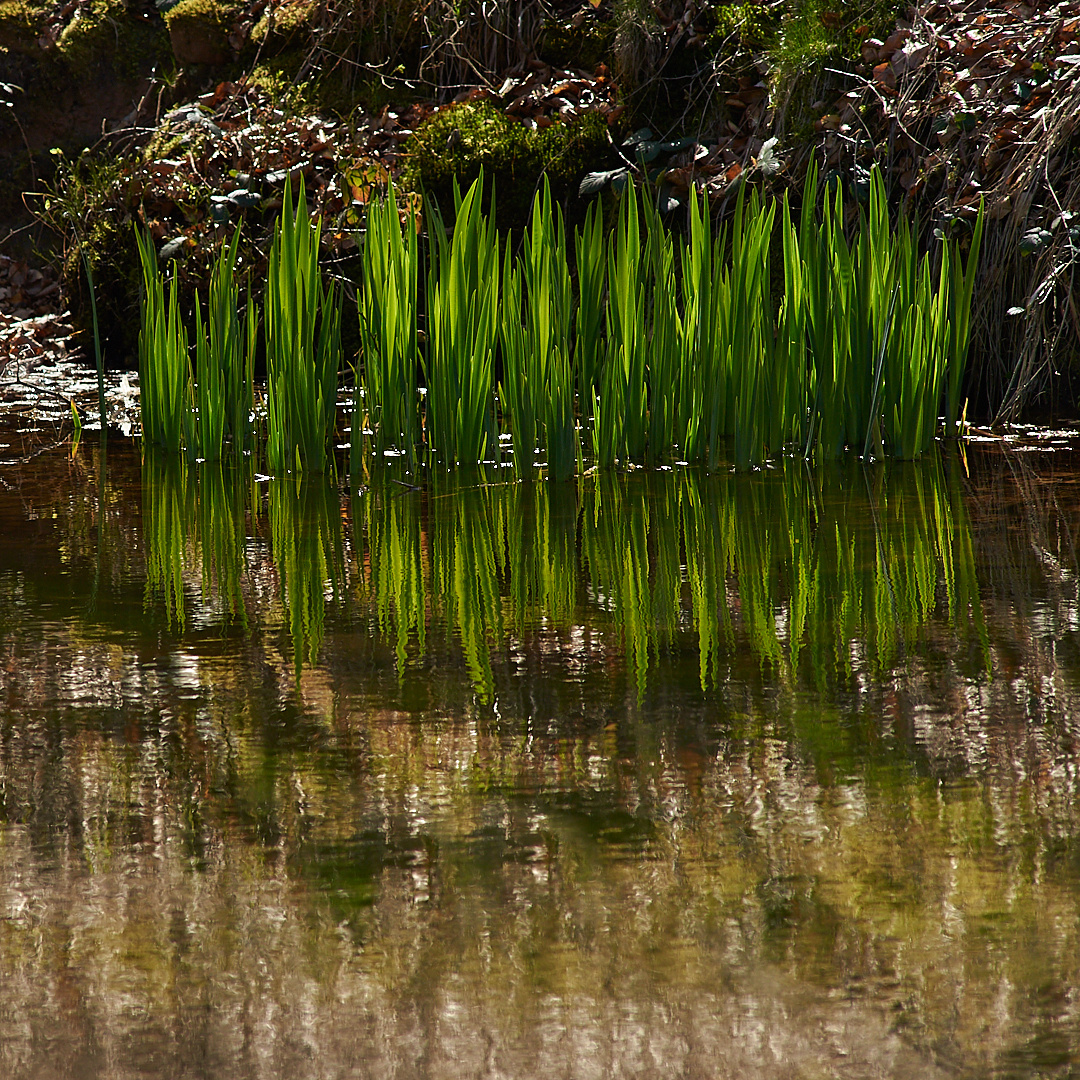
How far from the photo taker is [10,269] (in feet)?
19.7

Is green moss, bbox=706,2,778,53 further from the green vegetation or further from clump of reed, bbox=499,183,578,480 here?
the green vegetation

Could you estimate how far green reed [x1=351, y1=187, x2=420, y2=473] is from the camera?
2646mm

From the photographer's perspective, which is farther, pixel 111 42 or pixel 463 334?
pixel 111 42

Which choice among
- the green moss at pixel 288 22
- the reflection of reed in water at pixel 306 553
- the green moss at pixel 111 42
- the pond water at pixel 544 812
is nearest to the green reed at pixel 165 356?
the reflection of reed in water at pixel 306 553

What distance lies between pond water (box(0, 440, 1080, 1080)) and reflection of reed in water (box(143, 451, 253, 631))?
0.6 inches

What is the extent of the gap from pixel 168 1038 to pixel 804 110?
13.1 feet

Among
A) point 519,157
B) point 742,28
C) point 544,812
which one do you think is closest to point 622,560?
point 544,812

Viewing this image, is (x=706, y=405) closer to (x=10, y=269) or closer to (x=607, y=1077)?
(x=607, y=1077)

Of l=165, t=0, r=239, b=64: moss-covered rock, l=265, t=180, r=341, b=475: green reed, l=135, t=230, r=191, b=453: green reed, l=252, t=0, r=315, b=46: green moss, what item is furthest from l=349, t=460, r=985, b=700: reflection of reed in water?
l=165, t=0, r=239, b=64: moss-covered rock

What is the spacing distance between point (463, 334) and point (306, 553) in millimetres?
781

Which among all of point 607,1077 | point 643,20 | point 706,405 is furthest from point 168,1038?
point 643,20

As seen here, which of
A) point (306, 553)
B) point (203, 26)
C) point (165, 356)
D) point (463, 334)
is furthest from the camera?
point (203, 26)

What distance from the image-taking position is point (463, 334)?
2.63 metres

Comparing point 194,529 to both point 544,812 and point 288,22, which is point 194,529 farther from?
point 288,22
